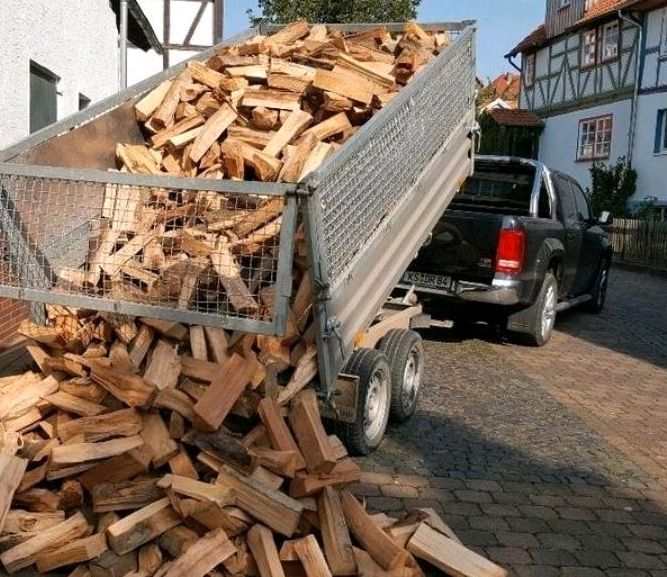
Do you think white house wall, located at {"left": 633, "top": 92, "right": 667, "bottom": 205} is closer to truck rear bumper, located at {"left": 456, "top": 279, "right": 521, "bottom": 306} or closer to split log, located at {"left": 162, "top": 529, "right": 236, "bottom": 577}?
truck rear bumper, located at {"left": 456, "top": 279, "right": 521, "bottom": 306}

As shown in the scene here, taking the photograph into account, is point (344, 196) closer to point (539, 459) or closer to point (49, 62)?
point (539, 459)

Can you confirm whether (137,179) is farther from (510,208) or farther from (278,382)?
(510,208)

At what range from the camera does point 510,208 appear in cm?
873

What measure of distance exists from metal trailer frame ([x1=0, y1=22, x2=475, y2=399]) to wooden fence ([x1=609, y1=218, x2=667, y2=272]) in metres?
15.0

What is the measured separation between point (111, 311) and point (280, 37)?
11.4ft

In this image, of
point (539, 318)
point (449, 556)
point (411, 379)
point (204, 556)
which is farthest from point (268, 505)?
point (539, 318)

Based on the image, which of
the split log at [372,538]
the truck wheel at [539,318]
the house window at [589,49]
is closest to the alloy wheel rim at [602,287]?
the truck wheel at [539,318]

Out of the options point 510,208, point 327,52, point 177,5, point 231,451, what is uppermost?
point 177,5

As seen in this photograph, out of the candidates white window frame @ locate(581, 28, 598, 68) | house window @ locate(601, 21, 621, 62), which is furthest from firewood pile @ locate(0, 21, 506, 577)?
white window frame @ locate(581, 28, 598, 68)

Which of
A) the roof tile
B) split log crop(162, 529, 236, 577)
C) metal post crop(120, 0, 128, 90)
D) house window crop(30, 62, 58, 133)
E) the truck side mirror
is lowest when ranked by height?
split log crop(162, 529, 236, 577)

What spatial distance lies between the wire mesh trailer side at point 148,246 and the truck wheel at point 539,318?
16.7 ft

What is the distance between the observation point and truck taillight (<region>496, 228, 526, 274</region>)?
308 inches

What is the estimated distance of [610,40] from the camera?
28.4 meters

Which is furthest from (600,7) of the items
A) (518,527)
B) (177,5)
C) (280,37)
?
(518,527)
